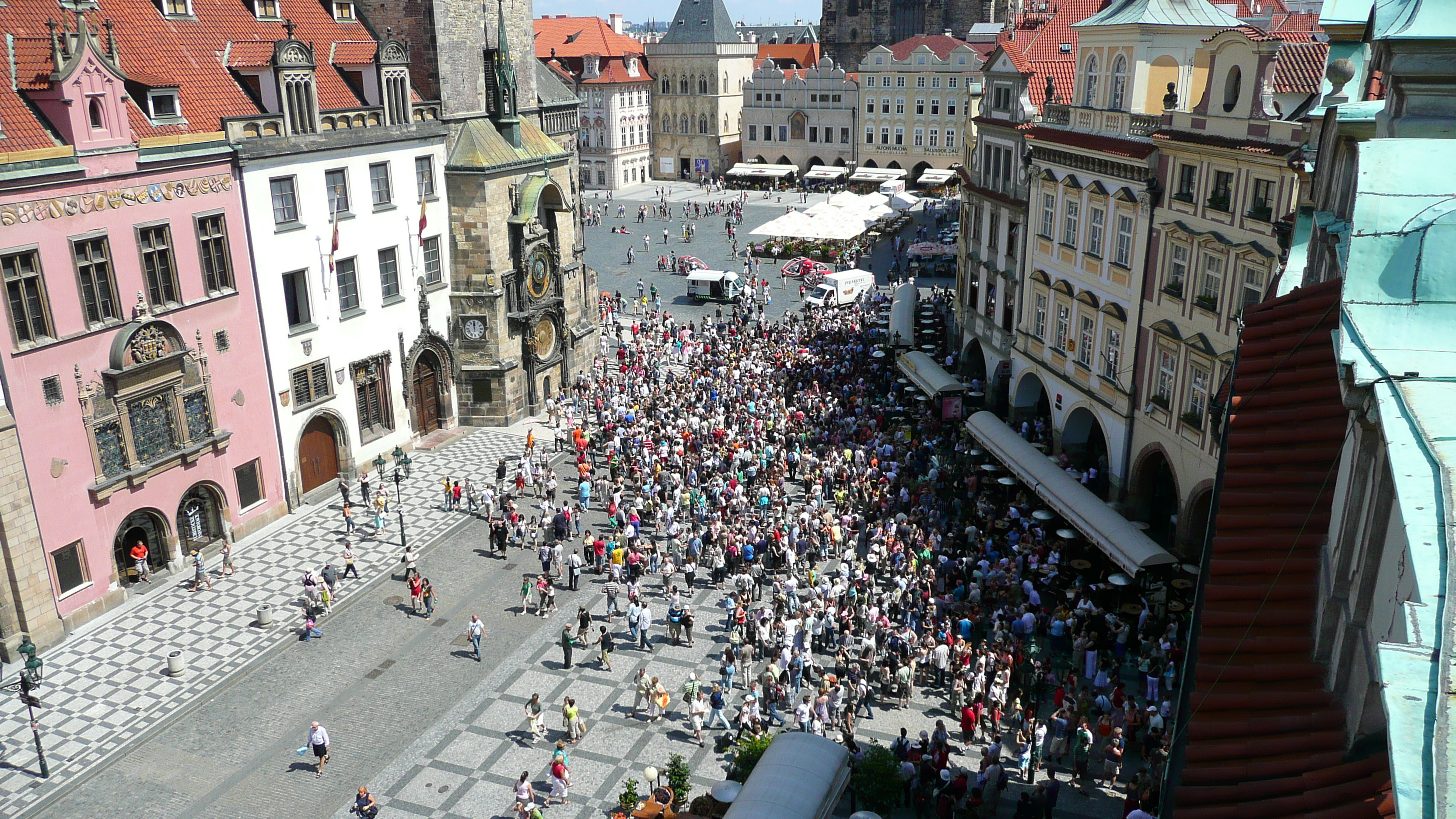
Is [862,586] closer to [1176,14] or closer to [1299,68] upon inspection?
[1299,68]

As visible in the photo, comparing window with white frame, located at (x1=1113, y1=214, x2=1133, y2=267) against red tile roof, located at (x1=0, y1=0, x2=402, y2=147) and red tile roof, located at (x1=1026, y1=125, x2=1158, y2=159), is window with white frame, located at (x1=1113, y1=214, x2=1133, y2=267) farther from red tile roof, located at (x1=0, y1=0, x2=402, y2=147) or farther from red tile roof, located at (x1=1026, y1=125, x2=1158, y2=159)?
red tile roof, located at (x1=0, y1=0, x2=402, y2=147)

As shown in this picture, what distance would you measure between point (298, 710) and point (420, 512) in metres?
11.9

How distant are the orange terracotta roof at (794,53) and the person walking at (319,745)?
106 m

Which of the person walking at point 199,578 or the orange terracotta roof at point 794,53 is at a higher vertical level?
the orange terracotta roof at point 794,53

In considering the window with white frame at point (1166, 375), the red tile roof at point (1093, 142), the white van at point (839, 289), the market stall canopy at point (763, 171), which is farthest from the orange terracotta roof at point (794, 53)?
the window with white frame at point (1166, 375)

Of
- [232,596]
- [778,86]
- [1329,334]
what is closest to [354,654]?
[232,596]

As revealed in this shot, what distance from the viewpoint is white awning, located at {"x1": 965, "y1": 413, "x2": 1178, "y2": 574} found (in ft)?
90.2

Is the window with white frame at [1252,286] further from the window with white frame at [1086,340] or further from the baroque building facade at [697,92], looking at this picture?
the baroque building facade at [697,92]

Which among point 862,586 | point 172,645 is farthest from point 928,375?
point 172,645

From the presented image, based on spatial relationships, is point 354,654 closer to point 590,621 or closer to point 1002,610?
point 590,621

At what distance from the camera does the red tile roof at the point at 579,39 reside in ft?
371

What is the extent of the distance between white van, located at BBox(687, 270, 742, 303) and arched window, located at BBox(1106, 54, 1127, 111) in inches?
1303

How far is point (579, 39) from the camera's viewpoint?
11450 cm

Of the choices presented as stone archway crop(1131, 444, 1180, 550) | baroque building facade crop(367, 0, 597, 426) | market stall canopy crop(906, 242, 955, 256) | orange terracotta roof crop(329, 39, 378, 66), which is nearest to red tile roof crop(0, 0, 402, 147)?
orange terracotta roof crop(329, 39, 378, 66)
